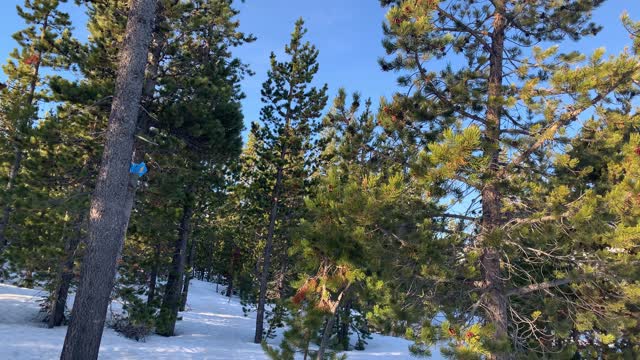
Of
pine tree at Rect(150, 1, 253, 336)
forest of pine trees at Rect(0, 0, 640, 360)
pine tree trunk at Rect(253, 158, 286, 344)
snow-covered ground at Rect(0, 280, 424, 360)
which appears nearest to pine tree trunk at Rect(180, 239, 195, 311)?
snow-covered ground at Rect(0, 280, 424, 360)

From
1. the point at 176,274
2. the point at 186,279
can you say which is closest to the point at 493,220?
the point at 176,274

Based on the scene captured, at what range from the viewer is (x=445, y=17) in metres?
6.24

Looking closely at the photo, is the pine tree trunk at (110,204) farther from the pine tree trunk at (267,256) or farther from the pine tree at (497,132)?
the pine tree trunk at (267,256)

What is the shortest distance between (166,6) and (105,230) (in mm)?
5366

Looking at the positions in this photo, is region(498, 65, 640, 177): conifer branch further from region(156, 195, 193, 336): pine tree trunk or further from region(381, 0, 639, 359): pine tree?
region(156, 195, 193, 336): pine tree trunk

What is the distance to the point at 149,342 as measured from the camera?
43.6 feet

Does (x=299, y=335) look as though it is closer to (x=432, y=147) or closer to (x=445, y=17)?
(x=432, y=147)

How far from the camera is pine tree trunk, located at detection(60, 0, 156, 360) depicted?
5520mm

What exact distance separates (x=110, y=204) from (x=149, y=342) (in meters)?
9.39

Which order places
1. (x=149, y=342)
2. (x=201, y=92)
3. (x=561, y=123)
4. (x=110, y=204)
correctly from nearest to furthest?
(x=561, y=123)
(x=110, y=204)
(x=201, y=92)
(x=149, y=342)

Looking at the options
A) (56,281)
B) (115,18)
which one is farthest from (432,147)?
(56,281)

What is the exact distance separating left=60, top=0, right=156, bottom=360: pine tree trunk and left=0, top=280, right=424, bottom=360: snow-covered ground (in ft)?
17.0

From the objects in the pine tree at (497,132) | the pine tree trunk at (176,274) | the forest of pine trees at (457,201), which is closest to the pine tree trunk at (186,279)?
the pine tree trunk at (176,274)

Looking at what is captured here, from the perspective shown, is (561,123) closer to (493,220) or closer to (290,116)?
(493,220)
